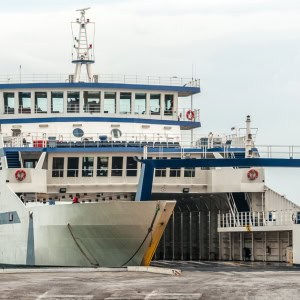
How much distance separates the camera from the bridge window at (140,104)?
191 feet

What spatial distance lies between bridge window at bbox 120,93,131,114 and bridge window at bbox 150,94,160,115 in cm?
128

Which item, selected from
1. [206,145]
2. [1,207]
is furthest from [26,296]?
[206,145]

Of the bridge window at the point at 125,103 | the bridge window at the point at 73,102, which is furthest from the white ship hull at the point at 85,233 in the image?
the bridge window at the point at 125,103

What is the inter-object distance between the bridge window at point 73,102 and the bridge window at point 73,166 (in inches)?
197

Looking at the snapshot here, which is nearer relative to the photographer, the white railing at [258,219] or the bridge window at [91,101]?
the white railing at [258,219]

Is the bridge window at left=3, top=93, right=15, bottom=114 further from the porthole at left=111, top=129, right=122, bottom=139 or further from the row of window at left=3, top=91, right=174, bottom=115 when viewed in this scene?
the porthole at left=111, top=129, right=122, bottom=139

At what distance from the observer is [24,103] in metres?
58.4

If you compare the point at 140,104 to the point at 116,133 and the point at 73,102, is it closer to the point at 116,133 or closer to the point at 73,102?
the point at 116,133

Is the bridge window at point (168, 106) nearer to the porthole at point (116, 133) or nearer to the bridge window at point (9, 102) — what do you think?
the porthole at point (116, 133)

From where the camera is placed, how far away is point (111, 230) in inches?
1820

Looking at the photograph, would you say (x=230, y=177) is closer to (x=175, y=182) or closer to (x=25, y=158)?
(x=175, y=182)

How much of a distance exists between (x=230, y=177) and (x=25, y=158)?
10083 mm

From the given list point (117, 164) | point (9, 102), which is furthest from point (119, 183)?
point (9, 102)

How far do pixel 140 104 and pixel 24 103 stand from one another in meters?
6.20
